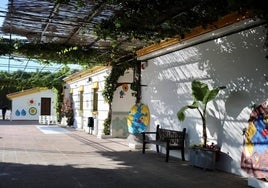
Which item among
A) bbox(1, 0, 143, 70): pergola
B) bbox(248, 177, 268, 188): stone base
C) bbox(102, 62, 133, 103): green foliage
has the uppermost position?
bbox(1, 0, 143, 70): pergola

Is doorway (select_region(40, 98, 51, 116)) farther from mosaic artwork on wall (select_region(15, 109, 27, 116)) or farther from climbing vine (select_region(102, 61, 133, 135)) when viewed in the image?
climbing vine (select_region(102, 61, 133, 135))

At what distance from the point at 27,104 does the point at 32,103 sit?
0.46m

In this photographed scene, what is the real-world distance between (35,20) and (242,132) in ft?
19.4

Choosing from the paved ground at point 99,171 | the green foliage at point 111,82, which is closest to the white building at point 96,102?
the green foliage at point 111,82

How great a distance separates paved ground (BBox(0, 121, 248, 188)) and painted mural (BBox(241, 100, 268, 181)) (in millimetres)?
452

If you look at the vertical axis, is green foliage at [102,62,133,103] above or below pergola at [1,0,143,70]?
below

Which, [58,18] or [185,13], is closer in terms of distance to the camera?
[185,13]

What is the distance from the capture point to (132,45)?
13.8m

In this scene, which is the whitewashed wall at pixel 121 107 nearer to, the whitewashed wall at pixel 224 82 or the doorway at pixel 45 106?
the whitewashed wall at pixel 224 82

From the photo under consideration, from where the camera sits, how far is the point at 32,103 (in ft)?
120

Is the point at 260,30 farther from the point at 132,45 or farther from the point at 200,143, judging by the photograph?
the point at 132,45

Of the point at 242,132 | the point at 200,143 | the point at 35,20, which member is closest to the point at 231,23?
the point at 242,132

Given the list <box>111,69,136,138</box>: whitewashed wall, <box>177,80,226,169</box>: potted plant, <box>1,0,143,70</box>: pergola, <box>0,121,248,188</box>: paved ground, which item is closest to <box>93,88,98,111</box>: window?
<box>111,69,136,138</box>: whitewashed wall

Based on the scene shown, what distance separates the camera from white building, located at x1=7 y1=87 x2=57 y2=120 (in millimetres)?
35938
